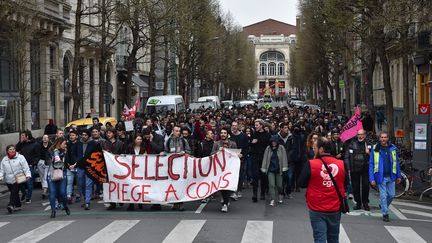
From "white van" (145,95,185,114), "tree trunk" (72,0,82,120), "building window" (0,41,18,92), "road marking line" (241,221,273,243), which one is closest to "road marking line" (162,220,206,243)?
"road marking line" (241,221,273,243)

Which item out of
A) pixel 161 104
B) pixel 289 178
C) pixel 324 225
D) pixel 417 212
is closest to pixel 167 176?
pixel 289 178

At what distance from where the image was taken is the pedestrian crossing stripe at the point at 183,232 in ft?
31.6

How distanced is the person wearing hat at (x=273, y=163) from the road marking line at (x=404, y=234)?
9.19 ft

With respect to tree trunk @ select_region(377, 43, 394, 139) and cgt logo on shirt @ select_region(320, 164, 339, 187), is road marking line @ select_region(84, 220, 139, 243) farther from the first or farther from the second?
tree trunk @ select_region(377, 43, 394, 139)

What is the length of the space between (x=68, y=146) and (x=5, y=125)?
47.6 feet

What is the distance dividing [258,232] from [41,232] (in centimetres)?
354

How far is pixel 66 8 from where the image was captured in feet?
106

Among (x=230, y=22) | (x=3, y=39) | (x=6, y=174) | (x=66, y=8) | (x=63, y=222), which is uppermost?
(x=230, y=22)

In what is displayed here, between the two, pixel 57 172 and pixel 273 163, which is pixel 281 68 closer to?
pixel 273 163

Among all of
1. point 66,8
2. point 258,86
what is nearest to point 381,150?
point 66,8

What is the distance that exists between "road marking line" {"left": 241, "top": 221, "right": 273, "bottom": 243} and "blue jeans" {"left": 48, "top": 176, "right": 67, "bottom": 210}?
3627 mm

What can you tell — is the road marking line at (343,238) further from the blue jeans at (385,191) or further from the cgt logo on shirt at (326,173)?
the cgt logo on shirt at (326,173)

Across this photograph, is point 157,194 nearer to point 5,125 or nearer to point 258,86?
point 5,125

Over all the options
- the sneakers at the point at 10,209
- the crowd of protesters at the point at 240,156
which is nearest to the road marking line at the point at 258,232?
the crowd of protesters at the point at 240,156
